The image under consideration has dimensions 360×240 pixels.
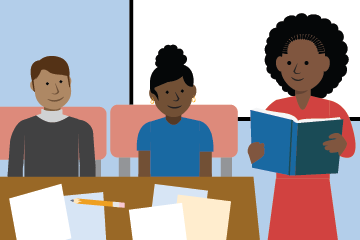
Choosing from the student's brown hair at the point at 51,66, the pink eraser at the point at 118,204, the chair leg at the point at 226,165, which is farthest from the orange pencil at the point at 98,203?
the chair leg at the point at 226,165

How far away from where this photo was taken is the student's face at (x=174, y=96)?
7.06 feet

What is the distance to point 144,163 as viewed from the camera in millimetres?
2203

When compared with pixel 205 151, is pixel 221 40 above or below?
above

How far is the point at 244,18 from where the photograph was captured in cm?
296

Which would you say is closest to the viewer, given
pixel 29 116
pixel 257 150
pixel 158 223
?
pixel 158 223

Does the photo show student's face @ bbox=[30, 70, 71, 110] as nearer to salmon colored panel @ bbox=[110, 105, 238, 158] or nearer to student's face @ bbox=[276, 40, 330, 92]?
salmon colored panel @ bbox=[110, 105, 238, 158]

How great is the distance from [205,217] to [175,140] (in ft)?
2.81

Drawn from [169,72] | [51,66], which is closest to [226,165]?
[169,72]

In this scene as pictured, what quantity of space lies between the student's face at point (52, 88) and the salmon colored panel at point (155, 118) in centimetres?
65

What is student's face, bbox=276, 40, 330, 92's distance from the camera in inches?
83.4

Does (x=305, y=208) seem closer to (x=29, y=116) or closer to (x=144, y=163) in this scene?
(x=144, y=163)

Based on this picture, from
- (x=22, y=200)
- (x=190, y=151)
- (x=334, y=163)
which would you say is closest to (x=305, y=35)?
(x=334, y=163)

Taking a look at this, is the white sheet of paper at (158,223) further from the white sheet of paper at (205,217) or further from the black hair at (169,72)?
the black hair at (169,72)

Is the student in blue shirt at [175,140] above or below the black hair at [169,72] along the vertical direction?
below
